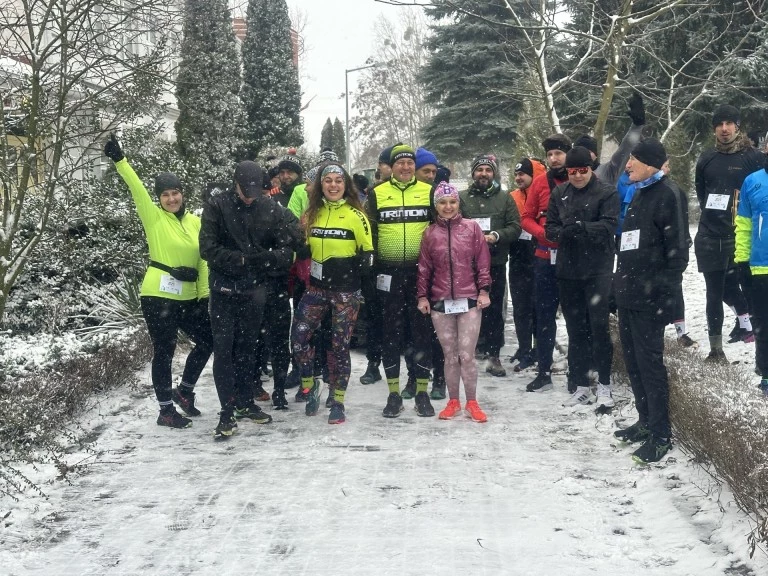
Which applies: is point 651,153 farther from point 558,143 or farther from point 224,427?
point 224,427

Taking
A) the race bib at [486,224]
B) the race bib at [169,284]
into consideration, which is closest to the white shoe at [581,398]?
the race bib at [486,224]

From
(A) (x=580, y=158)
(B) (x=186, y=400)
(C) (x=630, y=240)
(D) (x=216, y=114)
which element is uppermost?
(D) (x=216, y=114)

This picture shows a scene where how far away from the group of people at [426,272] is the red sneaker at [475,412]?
0.7 inches

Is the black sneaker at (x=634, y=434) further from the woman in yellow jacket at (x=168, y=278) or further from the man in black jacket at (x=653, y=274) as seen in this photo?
the woman in yellow jacket at (x=168, y=278)

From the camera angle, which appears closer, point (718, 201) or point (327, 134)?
point (718, 201)

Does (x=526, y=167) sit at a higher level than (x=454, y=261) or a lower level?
higher

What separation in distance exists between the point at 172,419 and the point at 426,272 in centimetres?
235

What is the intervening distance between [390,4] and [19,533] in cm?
488

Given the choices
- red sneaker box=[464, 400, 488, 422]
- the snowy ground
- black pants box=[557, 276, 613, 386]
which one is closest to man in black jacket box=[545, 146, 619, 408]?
black pants box=[557, 276, 613, 386]

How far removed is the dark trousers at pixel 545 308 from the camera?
7.81 m

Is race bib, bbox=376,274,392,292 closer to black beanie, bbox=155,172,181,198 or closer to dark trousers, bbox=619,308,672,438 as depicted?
black beanie, bbox=155,172,181,198

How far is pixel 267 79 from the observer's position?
3681 centimetres

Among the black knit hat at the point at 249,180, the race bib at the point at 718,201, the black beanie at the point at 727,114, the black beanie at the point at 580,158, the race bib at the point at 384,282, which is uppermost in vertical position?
the black beanie at the point at 727,114

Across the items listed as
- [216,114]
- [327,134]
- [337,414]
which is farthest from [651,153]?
[327,134]
